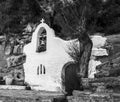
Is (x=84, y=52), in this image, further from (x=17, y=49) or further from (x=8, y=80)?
(x=17, y=49)

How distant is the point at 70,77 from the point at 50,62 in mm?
1651

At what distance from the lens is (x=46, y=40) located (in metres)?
14.2

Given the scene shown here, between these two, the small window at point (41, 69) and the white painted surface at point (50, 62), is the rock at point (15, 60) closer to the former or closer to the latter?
the white painted surface at point (50, 62)

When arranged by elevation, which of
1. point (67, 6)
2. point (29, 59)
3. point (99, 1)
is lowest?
point (29, 59)

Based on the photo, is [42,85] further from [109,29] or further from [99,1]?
[99,1]

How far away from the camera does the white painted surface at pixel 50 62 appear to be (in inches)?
523

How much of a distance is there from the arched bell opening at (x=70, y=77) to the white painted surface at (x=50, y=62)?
0.36 metres

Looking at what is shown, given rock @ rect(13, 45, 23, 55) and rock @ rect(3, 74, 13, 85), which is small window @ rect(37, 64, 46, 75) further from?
rock @ rect(13, 45, 23, 55)

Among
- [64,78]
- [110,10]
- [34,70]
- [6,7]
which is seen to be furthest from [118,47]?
[6,7]

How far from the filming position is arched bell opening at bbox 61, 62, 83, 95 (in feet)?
39.3

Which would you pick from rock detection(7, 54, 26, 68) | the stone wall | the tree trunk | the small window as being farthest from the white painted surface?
the stone wall

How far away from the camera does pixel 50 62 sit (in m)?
13.6

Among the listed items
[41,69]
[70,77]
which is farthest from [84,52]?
[41,69]

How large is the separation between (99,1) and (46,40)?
7.78 meters
